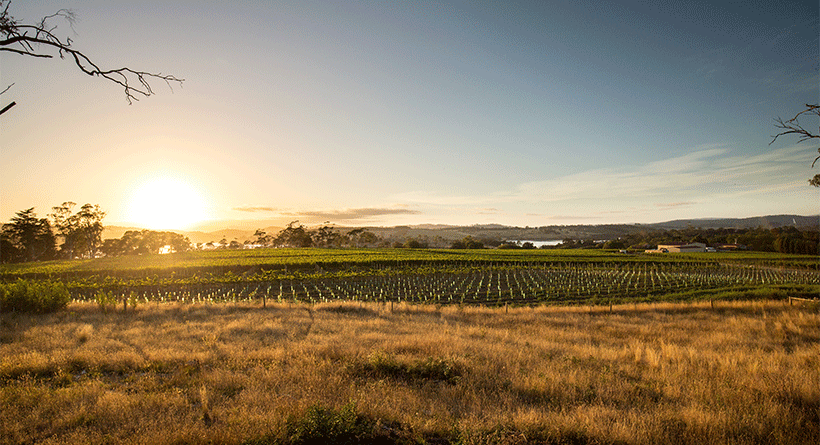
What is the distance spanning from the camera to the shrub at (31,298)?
1497 centimetres

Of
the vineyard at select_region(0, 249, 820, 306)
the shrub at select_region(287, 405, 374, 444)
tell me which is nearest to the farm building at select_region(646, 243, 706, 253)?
the vineyard at select_region(0, 249, 820, 306)

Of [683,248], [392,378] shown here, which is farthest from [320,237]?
[392,378]

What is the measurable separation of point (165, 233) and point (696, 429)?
143221 millimetres

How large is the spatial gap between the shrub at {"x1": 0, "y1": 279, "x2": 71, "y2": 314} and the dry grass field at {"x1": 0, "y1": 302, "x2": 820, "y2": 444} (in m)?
1.33

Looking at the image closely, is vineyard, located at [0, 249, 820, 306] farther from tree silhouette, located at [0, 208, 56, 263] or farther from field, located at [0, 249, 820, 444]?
tree silhouette, located at [0, 208, 56, 263]

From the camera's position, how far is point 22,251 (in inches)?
2857

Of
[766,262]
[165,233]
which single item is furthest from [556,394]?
[165,233]

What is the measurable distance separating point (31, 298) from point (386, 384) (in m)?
17.8

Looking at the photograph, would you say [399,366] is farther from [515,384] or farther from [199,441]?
[199,441]

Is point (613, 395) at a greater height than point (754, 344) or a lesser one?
greater

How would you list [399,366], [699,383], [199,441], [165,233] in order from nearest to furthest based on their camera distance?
[199,441]
[699,383]
[399,366]
[165,233]

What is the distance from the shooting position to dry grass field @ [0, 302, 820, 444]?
522 cm

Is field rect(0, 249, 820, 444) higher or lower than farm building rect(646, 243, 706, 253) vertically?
higher

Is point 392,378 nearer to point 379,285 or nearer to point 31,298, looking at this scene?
point 31,298
